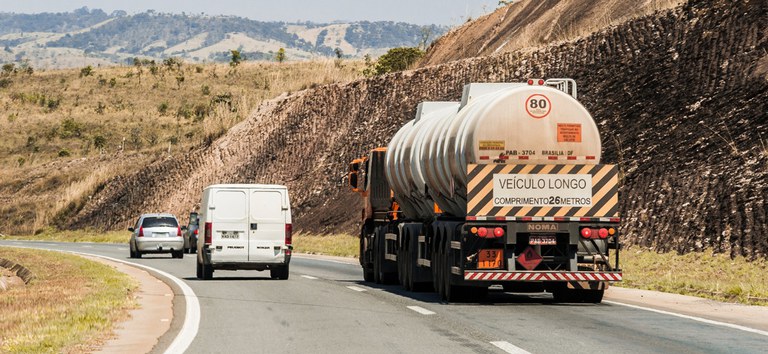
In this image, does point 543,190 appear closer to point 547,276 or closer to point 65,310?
point 547,276

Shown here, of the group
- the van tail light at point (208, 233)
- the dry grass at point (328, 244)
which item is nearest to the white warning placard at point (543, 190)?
the van tail light at point (208, 233)

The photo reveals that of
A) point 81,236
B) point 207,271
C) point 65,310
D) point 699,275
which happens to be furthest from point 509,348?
point 81,236

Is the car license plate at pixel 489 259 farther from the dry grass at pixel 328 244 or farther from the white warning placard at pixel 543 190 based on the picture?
the dry grass at pixel 328 244

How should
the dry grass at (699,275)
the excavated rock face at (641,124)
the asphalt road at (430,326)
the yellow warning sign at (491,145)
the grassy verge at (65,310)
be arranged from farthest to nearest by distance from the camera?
the excavated rock face at (641,124)
the dry grass at (699,275)
the yellow warning sign at (491,145)
the grassy verge at (65,310)
the asphalt road at (430,326)

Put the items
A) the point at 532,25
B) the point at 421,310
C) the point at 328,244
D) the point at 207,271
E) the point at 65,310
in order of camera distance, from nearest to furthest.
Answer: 1. the point at 65,310
2. the point at 421,310
3. the point at 207,271
4. the point at 328,244
5. the point at 532,25

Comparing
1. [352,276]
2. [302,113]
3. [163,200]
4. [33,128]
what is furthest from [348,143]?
[33,128]

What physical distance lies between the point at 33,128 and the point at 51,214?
3948 cm

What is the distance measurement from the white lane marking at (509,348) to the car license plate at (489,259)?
593 cm

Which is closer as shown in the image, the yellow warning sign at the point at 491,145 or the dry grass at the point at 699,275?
the yellow warning sign at the point at 491,145

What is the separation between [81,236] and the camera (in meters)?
77.3

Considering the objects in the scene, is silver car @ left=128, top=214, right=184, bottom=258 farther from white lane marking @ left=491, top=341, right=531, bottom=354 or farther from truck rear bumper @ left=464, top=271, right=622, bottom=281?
white lane marking @ left=491, top=341, right=531, bottom=354

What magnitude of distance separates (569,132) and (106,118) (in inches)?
4423

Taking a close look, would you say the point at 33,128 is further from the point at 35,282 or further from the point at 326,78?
the point at 35,282

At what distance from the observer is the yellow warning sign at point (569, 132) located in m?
20.2
